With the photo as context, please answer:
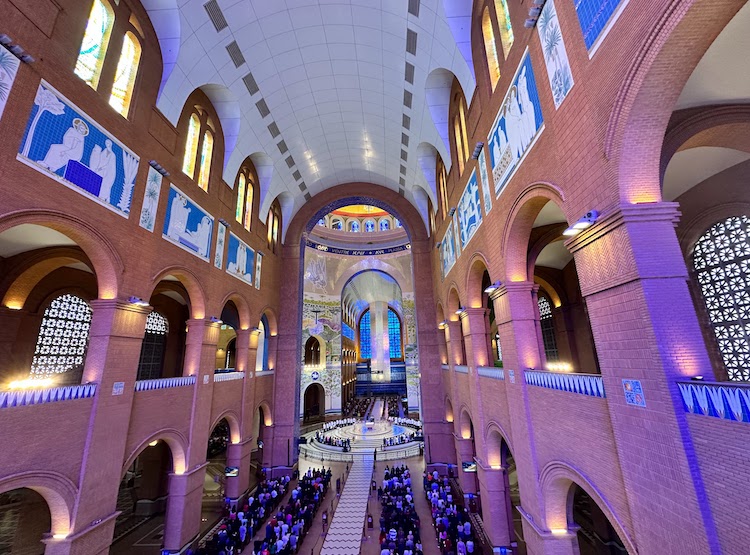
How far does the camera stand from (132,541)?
12.7 m

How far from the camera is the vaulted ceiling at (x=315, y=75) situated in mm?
10609

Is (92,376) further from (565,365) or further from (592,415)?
(565,365)

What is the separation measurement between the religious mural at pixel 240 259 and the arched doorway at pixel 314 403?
2064 cm

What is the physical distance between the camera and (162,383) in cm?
1067

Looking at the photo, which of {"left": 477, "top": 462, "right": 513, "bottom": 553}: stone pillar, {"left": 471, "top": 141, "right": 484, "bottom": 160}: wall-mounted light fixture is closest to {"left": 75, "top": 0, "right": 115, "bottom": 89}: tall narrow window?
{"left": 471, "top": 141, "right": 484, "bottom": 160}: wall-mounted light fixture

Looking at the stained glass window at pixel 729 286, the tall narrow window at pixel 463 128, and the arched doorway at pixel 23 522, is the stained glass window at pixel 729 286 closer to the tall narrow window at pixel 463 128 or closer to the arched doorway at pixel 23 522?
the tall narrow window at pixel 463 128

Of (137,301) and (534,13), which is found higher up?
(534,13)

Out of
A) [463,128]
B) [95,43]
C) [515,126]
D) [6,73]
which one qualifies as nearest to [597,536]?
[515,126]

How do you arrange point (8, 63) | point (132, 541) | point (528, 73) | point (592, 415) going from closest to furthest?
1. point (592, 415)
2. point (8, 63)
3. point (528, 73)
4. point (132, 541)

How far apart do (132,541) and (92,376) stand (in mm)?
8885

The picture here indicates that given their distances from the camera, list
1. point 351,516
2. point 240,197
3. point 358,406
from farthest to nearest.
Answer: point 358,406
point 240,197
point 351,516

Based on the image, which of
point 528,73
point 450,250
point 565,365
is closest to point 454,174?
point 450,250

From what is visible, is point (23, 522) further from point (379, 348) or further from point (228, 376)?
point (379, 348)

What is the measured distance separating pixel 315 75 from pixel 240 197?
661cm
